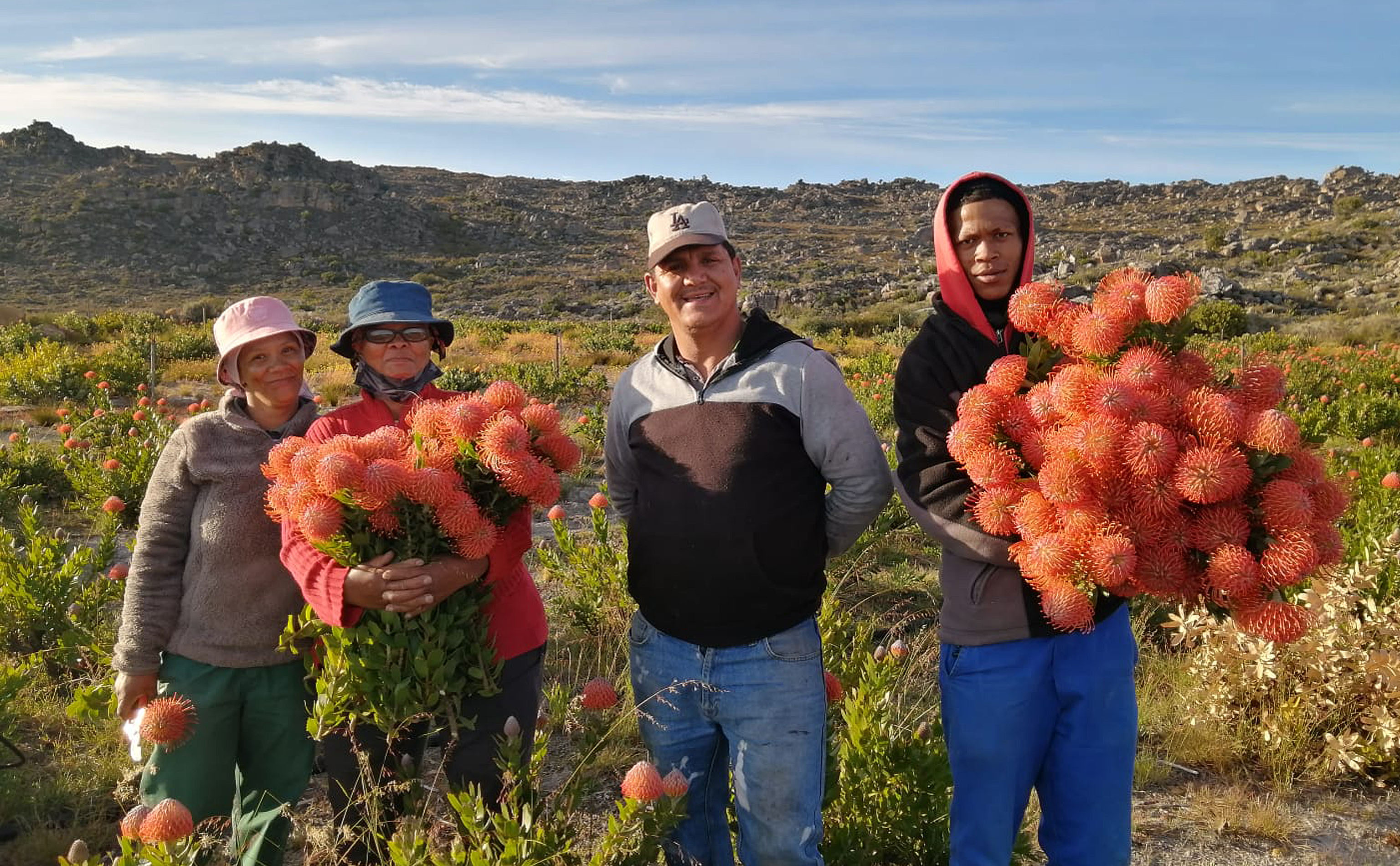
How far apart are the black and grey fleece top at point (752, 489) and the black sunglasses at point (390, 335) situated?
751mm

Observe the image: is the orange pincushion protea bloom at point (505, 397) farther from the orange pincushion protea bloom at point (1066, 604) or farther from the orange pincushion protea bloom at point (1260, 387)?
the orange pincushion protea bloom at point (1260, 387)

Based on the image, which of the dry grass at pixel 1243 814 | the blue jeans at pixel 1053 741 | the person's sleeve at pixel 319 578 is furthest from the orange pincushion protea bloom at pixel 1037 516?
the dry grass at pixel 1243 814

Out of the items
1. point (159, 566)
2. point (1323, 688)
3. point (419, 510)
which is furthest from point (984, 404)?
point (1323, 688)

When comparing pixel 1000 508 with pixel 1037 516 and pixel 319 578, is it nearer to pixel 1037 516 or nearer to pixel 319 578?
pixel 1037 516

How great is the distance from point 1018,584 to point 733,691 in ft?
2.39

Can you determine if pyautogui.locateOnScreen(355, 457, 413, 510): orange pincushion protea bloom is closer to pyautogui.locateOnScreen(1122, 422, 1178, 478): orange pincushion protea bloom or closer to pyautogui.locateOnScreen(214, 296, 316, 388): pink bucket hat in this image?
pyautogui.locateOnScreen(214, 296, 316, 388): pink bucket hat

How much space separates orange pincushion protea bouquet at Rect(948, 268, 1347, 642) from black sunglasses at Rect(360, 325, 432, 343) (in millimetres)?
1554

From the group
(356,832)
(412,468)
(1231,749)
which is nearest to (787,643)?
(412,468)

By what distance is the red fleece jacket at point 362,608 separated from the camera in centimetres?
188

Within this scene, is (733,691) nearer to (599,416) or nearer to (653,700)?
(653,700)

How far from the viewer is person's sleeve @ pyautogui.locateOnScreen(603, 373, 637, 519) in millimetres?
2377

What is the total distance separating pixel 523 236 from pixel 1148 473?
62652 mm

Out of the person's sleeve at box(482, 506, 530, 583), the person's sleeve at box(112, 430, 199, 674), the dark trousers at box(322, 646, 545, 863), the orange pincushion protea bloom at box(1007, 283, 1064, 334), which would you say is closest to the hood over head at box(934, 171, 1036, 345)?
the orange pincushion protea bloom at box(1007, 283, 1064, 334)

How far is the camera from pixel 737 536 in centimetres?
205
